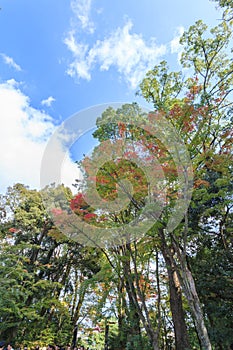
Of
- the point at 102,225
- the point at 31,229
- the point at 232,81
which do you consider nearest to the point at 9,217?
the point at 31,229

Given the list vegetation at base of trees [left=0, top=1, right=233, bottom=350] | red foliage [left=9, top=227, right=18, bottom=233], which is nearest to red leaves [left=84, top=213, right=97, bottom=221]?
vegetation at base of trees [left=0, top=1, right=233, bottom=350]

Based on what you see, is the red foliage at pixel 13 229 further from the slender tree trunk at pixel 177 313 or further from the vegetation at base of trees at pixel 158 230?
the slender tree trunk at pixel 177 313

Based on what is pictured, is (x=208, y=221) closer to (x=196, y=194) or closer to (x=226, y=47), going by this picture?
(x=196, y=194)

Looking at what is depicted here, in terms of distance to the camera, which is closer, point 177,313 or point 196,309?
point 196,309

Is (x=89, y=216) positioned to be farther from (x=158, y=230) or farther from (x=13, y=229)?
(x=13, y=229)

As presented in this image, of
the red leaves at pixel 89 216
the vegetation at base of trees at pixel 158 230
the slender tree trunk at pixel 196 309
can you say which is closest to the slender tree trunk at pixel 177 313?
the vegetation at base of trees at pixel 158 230

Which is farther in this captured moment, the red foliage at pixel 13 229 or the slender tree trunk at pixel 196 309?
the red foliage at pixel 13 229

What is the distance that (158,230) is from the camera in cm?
534

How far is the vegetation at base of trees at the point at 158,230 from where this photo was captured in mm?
5488

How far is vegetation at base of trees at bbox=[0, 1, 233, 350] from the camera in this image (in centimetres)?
549

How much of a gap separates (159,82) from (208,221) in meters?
4.46

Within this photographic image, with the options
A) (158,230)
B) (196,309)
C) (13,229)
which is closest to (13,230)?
(13,229)

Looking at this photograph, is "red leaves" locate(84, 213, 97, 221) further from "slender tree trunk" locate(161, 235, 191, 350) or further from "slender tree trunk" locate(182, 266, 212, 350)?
"slender tree trunk" locate(182, 266, 212, 350)

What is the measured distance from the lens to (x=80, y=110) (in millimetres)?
6074
